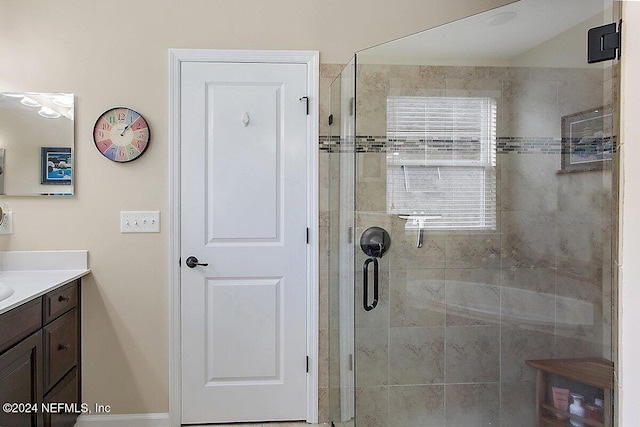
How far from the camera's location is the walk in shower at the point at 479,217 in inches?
58.7

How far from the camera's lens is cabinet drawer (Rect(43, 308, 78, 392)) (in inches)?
81.7

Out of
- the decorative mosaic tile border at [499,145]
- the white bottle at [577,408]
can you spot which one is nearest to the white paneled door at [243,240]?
the decorative mosaic tile border at [499,145]

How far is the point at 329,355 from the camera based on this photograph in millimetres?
2578

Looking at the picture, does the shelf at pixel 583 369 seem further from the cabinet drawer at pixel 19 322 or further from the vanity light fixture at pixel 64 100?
the vanity light fixture at pixel 64 100

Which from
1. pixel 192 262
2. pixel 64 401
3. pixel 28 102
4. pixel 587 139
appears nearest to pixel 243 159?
pixel 192 262

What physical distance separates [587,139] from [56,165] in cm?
250

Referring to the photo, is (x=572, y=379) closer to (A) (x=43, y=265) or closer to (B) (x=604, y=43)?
(B) (x=604, y=43)

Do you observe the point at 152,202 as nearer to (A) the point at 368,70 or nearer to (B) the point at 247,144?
(B) the point at 247,144

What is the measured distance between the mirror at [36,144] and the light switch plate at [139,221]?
0.33 meters

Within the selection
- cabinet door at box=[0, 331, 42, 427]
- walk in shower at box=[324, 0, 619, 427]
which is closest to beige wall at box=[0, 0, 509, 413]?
cabinet door at box=[0, 331, 42, 427]

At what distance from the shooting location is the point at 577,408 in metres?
1.50

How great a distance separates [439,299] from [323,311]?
835 millimetres

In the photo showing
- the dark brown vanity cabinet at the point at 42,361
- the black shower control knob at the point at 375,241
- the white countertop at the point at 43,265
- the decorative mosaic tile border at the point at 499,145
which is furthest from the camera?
the white countertop at the point at 43,265

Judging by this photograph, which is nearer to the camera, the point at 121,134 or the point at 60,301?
the point at 60,301
